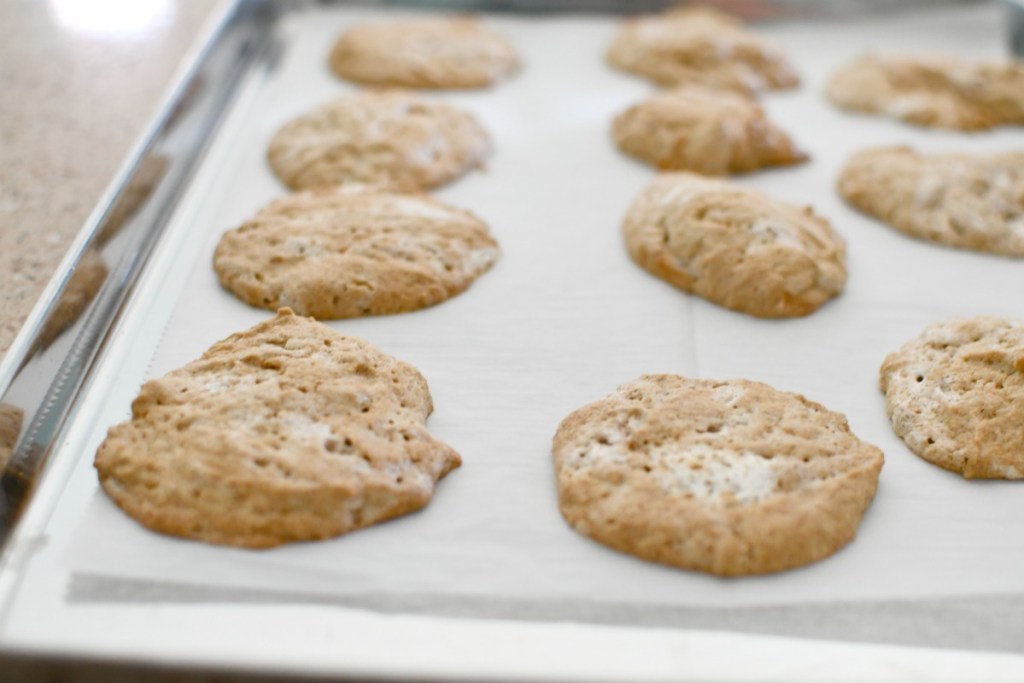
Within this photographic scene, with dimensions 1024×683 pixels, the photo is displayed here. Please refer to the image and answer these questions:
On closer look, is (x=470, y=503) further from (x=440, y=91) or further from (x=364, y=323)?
(x=440, y=91)

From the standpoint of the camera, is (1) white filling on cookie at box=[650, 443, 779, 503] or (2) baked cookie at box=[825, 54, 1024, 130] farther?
(2) baked cookie at box=[825, 54, 1024, 130]

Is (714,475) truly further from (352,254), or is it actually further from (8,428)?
(8,428)

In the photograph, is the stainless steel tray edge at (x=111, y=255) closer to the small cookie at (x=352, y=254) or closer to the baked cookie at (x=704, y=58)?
the small cookie at (x=352, y=254)

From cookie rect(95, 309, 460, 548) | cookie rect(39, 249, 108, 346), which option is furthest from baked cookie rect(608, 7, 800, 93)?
cookie rect(39, 249, 108, 346)

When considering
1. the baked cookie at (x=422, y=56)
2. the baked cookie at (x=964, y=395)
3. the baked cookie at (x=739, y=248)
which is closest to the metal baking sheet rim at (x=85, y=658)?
the baked cookie at (x=964, y=395)

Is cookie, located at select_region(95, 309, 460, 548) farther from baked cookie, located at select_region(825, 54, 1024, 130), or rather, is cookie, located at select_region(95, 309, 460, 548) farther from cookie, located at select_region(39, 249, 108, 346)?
baked cookie, located at select_region(825, 54, 1024, 130)
